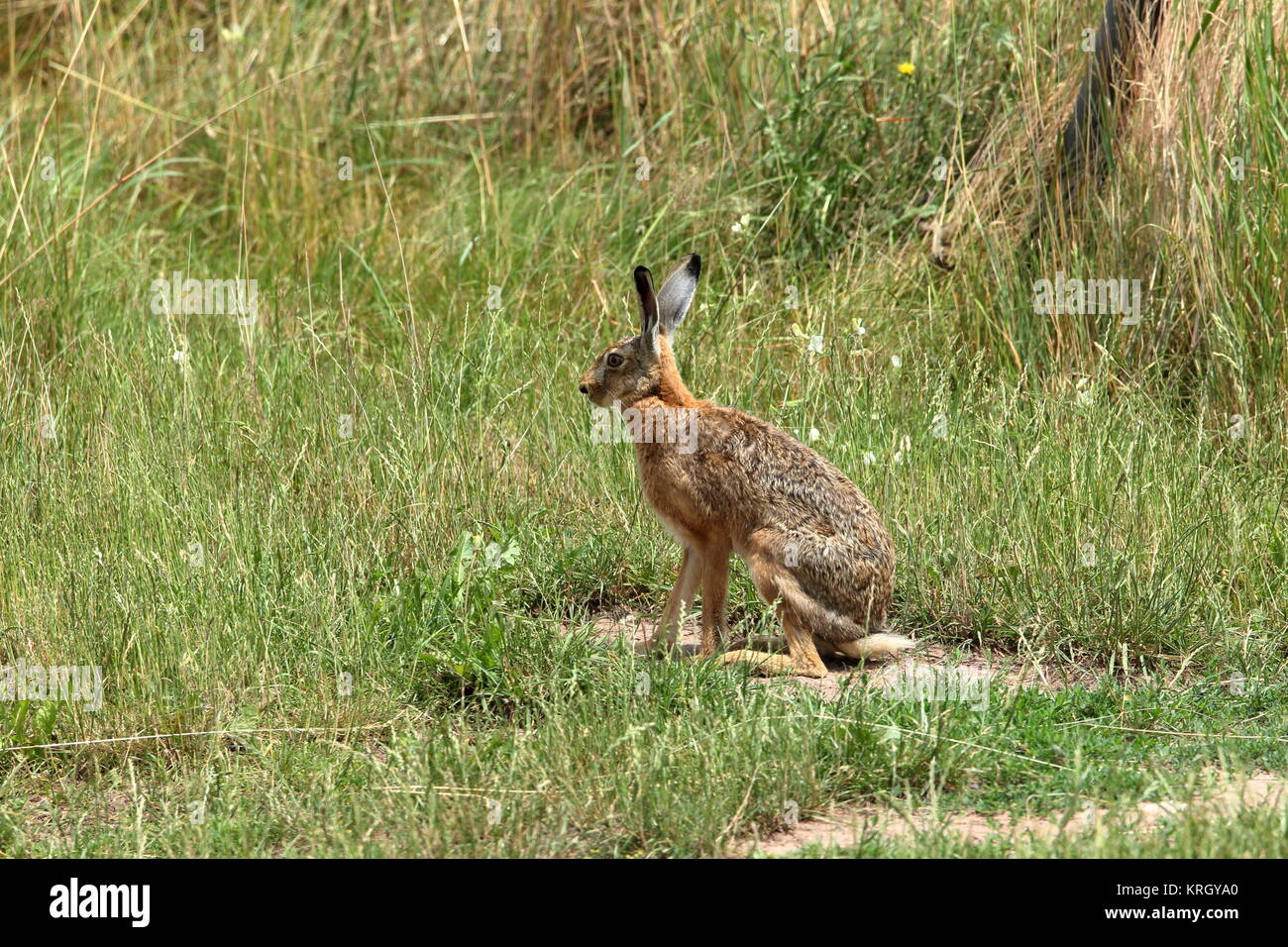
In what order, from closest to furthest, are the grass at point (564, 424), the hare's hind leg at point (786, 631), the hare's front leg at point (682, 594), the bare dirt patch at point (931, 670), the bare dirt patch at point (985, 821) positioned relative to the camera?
the bare dirt patch at point (985, 821) < the grass at point (564, 424) < the bare dirt patch at point (931, 670) < the hare's hind leg at point (786, 631) < the hare's front leg at point (682, 594)

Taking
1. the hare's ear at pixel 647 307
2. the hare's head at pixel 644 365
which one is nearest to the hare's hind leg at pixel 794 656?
the hare's head at pixel 644 365

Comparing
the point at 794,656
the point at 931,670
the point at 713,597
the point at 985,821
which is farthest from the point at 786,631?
the point at 985,821

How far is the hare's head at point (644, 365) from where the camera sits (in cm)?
559

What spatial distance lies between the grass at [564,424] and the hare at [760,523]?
398 mm

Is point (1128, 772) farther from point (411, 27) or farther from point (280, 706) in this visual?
point (411, 27)

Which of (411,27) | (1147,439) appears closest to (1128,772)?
(1147,439)

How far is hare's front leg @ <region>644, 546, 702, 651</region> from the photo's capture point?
212 inches

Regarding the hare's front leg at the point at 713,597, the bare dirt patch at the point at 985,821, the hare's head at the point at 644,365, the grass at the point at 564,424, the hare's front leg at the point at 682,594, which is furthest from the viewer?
the hare's head at the point at 644,365

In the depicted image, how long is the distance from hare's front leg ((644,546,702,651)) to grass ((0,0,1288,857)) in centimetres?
35

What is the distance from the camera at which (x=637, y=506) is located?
20.0 ft

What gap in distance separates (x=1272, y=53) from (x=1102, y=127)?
2.57 feet

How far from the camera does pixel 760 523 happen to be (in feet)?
17.3

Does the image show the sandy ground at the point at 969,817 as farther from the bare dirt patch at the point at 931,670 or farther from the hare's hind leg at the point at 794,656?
the hare's hind leg at the point at 794,656

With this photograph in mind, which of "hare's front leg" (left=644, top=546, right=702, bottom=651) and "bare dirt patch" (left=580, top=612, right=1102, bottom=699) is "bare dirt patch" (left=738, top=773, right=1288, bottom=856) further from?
"hare's front leg" (left=644, top=546, right=702, bottom=651)
